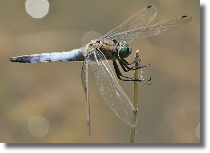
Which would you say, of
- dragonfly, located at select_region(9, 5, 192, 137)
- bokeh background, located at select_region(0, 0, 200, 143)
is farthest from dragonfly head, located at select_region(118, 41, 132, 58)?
bokeh background, located at select_region(0, 0, 200, 143)

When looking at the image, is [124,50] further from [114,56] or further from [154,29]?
[154,29]

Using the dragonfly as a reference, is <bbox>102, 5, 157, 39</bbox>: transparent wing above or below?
above

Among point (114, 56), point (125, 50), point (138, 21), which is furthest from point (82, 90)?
point (138, 21)

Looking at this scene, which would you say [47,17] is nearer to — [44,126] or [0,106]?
[0,106]

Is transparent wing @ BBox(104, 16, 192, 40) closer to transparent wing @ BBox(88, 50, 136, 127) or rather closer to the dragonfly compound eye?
the dragonfly compound eye

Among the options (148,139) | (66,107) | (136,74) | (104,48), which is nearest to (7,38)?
(66,107)

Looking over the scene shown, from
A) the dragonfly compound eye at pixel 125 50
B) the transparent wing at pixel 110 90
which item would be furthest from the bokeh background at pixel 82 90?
the transparent wing at pixel 110 90

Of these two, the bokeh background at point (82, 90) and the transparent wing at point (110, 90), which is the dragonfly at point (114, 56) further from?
the bokeh background at point (82, 90)
